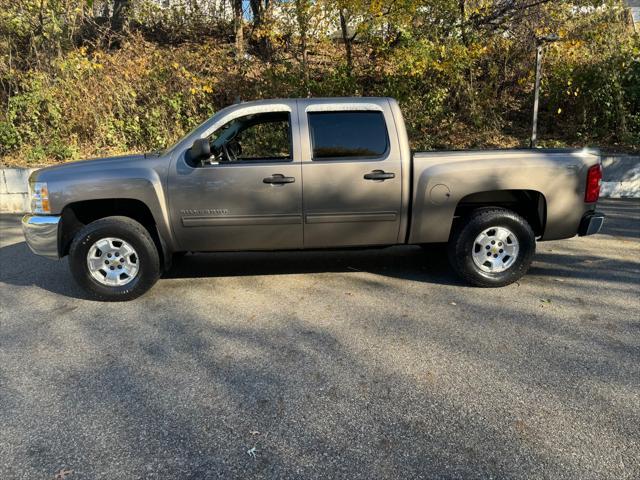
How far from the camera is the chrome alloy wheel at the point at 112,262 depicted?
4.80m

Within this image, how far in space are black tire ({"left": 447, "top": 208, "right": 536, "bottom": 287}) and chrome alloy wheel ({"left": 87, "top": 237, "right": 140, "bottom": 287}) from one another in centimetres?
311

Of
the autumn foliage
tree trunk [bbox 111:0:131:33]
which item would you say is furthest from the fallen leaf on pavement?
tree trunk [bbox 111:0:131:33]

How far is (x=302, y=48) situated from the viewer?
12.4 meters

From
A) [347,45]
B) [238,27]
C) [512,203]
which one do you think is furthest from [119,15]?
[512,203]

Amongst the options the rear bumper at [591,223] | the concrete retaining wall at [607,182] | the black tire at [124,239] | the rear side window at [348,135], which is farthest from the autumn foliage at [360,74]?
the black tire at [124,239]

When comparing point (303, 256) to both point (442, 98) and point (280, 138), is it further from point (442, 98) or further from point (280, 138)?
point (442, 98)

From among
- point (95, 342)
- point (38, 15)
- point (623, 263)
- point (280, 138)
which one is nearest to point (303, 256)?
point (280, 138)

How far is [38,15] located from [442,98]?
31.3 ft

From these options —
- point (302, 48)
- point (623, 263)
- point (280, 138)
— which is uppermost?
point (302, 48)

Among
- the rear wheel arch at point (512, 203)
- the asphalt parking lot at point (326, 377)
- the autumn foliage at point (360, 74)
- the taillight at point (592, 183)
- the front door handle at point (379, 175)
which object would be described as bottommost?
the asphalt parking lot at point (326, 377)

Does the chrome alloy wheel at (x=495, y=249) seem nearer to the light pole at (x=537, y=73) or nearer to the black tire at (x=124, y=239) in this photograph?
the black tire at (x=124, y=239)

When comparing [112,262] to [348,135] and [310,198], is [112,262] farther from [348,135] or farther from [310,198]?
[348,135]

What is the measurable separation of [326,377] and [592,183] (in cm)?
332

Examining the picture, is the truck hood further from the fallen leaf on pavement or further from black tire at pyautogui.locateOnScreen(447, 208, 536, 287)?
black tire at pyautogui.locateOnScreen(447, 208, 536, 287)
